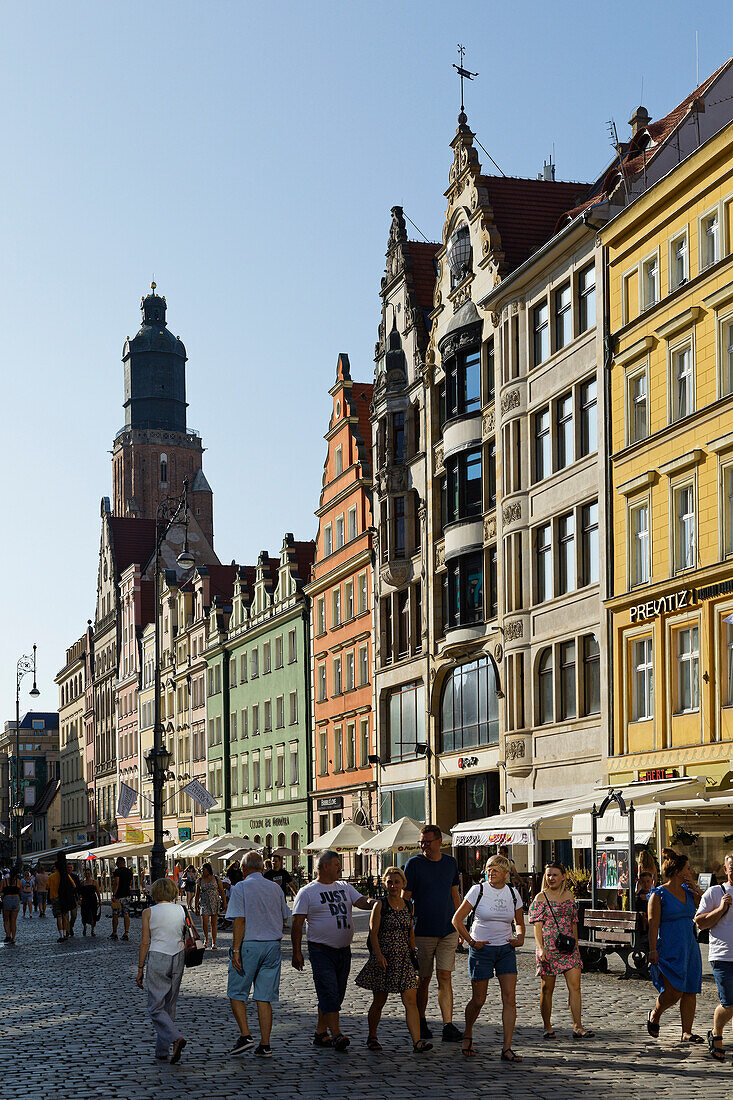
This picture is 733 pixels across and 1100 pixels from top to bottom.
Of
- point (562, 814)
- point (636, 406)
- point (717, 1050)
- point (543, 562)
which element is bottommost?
point (717, 1050)

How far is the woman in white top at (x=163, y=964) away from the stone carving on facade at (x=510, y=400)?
1154 inches

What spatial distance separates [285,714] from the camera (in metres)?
70.5

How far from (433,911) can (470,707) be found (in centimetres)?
3125

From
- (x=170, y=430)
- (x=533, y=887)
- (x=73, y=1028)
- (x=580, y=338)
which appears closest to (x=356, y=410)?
(x=580, y=338)

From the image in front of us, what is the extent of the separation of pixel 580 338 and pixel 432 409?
35.9 ft

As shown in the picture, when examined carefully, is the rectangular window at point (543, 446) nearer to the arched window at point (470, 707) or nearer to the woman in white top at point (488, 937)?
the arched window at point (470, 707)

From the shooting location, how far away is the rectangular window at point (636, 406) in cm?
3581

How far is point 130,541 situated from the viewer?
118 metres

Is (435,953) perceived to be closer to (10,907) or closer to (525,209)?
(10,907)

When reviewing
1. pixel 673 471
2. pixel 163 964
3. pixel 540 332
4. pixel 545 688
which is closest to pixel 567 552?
pixel 545 688

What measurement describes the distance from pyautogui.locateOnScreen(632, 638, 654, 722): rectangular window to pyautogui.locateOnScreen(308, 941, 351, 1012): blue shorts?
20474mm

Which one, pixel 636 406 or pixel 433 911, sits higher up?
pixel 636 406

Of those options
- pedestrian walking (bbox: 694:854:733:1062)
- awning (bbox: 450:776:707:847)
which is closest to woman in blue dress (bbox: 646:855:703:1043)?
pedestrian walking (bbox: 694:854:733:1062)

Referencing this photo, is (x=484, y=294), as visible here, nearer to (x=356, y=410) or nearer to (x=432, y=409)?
(x=432, y=409)
